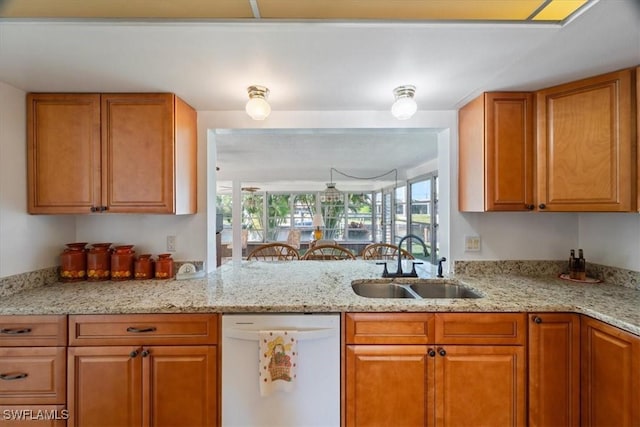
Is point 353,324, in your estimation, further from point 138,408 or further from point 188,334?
point 138,408

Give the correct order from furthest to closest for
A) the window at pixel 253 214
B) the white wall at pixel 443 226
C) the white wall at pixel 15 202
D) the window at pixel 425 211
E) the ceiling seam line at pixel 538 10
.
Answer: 1. the window at pixel 253 214
2. the window at pixel 425 211
3. the white wall at pixel 443 226
4. the white wall at pixel 15 202
5. the ceiling seam line at pixel 538 10

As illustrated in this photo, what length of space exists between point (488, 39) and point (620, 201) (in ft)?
3.68

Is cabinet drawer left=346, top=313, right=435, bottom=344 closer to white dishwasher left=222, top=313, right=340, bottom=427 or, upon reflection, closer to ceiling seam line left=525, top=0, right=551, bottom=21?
white dishwasher left=222, top=313, right=340, bottom=427

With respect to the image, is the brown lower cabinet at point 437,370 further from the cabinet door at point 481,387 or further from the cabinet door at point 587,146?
the cabinet door at point 587,146

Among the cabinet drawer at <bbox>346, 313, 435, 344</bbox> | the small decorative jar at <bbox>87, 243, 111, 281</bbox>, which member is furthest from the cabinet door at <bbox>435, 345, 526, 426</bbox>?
the small decorative jar at <bbox>87, 243, 111, 281</bbox>

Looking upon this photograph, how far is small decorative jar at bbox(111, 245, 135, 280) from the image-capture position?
1.82 meters

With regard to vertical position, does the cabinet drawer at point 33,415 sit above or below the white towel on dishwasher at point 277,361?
below

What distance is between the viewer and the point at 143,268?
6.05ft

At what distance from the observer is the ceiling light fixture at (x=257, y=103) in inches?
60.4

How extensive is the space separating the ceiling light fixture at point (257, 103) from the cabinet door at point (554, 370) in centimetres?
181

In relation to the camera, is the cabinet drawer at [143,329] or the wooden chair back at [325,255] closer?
the cabinet drawer at [143,329]


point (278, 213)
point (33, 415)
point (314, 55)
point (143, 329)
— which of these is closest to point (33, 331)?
point (33, 415)

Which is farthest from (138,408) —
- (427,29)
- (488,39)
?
(488,39)

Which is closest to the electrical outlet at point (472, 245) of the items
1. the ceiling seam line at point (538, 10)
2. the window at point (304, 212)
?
A: the ceiling seam line at point (538, 10)
